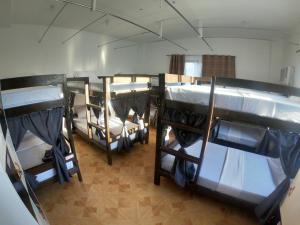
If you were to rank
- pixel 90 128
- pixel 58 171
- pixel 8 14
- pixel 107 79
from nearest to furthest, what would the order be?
pixel 58 171, pixel 107 79, pixel 8 14, pixel 90 128

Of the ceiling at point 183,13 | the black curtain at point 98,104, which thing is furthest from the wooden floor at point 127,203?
the ceiling at point 183,13

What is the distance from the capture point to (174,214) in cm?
207

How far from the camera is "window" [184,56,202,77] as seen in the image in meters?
6.94

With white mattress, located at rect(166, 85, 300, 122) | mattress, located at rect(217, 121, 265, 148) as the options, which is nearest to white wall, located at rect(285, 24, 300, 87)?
mattress, located at rect(217, 121, 265, 148)

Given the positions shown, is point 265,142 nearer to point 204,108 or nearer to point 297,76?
point 204,108

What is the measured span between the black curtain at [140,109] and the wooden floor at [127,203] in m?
0.91

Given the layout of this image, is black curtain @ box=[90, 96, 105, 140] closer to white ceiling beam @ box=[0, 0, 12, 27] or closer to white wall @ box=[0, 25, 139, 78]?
white ceiling beam @ box=[0, 0, 12, 27]

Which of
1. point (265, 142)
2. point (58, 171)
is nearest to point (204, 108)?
point (265, 142)

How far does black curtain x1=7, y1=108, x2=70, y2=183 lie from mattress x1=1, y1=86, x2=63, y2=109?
140 millimetres

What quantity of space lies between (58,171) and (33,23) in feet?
14.7

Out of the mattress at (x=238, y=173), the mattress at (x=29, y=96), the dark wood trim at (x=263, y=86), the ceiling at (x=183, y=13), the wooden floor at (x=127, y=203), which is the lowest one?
the wooden floor at (x=127, y=203)

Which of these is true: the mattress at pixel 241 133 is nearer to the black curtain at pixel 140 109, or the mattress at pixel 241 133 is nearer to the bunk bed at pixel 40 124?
the black curtain at pixel 140 109

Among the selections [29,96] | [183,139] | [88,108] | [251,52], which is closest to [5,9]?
[88,108]

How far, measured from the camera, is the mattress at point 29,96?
1.71 m
